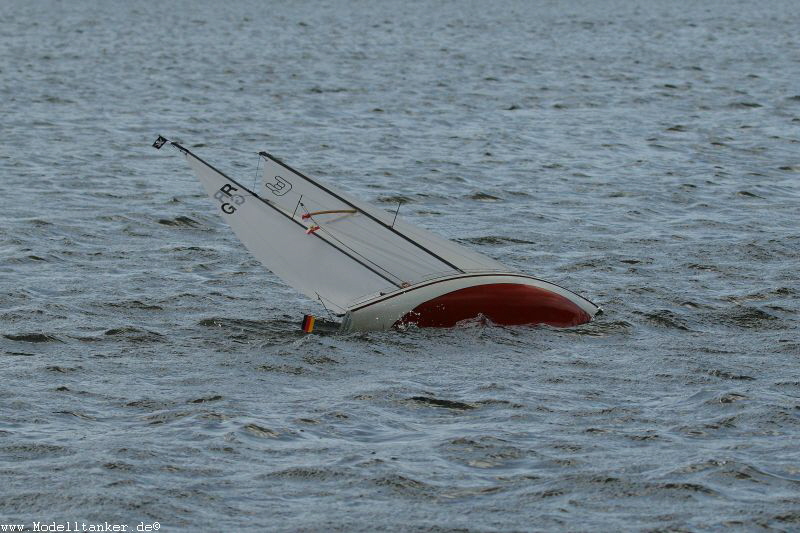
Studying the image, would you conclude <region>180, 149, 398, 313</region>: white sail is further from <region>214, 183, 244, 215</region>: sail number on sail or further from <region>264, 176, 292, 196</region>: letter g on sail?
<region>264, 176, 292, 196</region>: letter g on sail

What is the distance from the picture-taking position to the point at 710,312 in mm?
22484

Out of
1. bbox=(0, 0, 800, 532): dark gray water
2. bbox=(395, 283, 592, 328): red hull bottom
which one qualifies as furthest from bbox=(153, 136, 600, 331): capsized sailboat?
bbox=(0, 0, 800, 532): dark gray water

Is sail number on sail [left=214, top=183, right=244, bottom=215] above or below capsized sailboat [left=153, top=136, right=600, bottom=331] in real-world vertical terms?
above

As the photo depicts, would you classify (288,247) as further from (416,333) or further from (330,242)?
(416,333)

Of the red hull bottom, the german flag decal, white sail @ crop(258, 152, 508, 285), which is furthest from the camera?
white sail @ crop(258, 152, 508, 285)

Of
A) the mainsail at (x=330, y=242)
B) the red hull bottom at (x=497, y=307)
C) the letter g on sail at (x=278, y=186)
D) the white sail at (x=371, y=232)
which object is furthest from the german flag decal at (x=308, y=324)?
the letter g on sail at (x=278, y=186)

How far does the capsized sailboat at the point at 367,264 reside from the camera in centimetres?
2084

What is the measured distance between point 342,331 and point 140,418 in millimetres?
4787

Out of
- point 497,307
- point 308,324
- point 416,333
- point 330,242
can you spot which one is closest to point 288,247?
point 330,242

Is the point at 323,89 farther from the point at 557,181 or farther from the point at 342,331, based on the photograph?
the point at 342,331

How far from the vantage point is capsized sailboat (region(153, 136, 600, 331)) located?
2084 centimetres

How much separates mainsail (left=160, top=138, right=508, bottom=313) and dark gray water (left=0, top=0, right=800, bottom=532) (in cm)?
99

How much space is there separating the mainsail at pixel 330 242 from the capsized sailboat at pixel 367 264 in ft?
0.05

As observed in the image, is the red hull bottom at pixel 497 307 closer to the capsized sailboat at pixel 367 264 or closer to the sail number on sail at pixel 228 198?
the capsized sailboat at pixel 367 264
